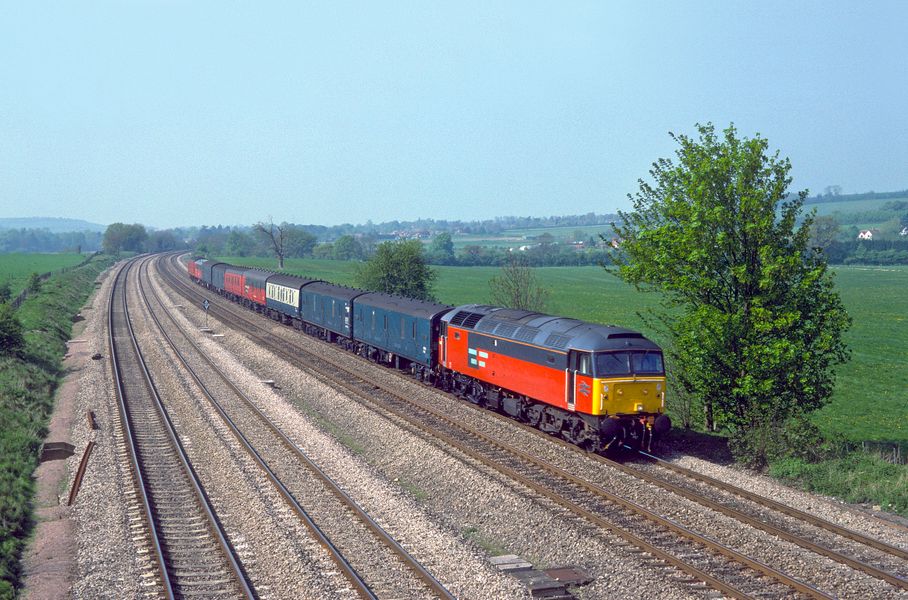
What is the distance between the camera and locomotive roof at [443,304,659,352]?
70.3 ft

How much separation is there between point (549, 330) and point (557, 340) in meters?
1.04

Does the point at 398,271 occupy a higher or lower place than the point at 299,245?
lower

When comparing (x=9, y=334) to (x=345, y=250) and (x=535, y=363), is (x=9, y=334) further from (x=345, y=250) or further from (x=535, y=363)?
(x=345, y=250)

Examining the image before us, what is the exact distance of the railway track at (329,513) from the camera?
13.5 m

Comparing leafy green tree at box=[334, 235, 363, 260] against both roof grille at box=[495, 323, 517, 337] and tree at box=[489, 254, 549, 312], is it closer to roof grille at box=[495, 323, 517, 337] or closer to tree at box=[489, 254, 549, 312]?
tree at box=[489, 254, 549, 312]

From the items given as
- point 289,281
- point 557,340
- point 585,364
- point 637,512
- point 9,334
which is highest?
point 289,281

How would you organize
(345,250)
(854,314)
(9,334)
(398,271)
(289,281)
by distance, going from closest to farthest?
(9,334)
(289,281)
(398,271)
(854,314)
(345,250)

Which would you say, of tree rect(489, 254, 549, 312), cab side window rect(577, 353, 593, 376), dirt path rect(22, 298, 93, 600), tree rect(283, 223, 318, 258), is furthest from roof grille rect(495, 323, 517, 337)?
tree rect(283, 223, 318, 258)

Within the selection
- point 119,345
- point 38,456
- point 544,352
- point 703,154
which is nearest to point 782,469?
point 544,352

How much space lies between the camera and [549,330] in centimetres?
2355

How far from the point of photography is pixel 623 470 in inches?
793

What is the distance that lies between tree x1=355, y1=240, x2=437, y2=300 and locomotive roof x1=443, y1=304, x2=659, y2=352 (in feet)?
96.9

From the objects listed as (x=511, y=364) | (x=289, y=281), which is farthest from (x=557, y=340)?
(x=289, y=281)

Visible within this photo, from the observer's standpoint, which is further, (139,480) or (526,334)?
(526,334)
